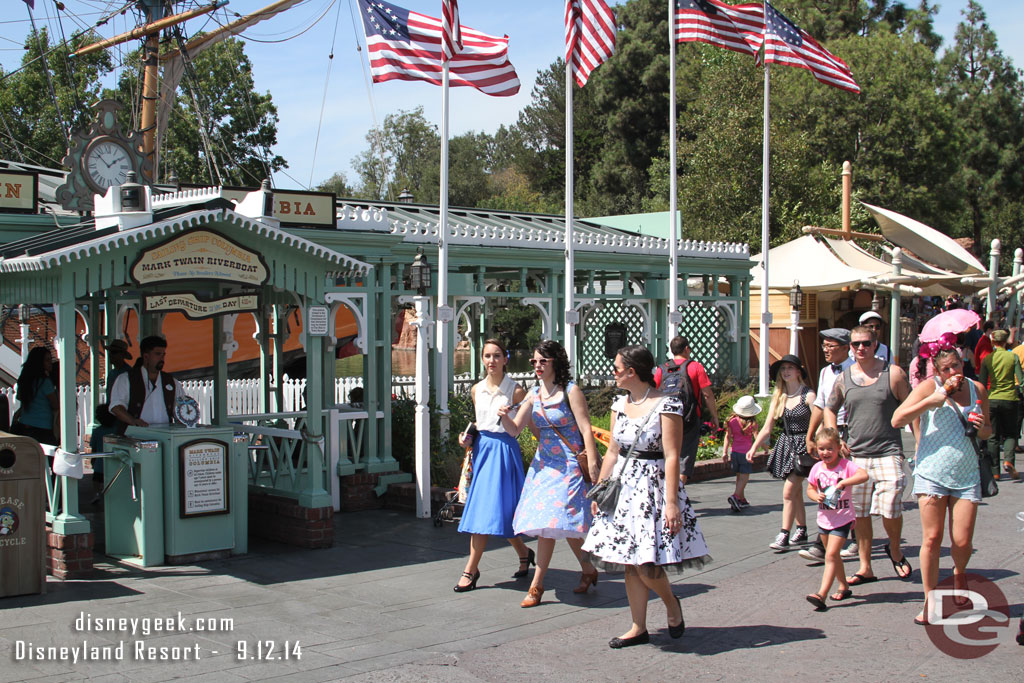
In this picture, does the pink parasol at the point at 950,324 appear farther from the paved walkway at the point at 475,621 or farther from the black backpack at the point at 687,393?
the black backpack at the point at 687,393

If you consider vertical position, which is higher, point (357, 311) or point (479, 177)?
point (479, 177)

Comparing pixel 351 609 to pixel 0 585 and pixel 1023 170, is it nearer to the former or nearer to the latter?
pixel 0 585

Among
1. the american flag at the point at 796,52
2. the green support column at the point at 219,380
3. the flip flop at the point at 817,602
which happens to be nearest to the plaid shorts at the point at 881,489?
the flip flop at the point at 817,602

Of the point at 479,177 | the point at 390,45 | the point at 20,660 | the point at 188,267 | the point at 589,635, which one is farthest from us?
the point at 479,177

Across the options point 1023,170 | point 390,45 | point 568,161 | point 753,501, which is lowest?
point 753,501

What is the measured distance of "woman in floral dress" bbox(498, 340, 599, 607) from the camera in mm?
6652

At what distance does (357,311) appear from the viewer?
445 inches

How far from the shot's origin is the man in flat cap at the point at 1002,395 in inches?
490

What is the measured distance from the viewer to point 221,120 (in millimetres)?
44969

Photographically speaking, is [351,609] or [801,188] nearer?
[351,609]

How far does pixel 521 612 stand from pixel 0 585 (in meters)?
3.63

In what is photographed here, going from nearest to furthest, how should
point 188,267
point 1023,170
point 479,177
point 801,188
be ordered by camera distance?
point 188,267 → point 801,188 → point 1023,170 → point 479,177

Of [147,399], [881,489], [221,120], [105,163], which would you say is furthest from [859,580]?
[221,120]

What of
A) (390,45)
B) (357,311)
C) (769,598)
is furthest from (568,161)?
(769,598)
